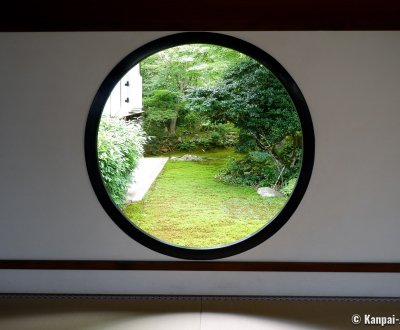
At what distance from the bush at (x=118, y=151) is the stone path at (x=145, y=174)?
2.18 ft

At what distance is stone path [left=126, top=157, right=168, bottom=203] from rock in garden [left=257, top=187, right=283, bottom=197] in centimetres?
209

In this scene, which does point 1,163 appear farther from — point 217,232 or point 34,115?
point 217,232

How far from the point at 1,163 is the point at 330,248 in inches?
99.5

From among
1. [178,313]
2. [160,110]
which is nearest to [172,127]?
[160,110]

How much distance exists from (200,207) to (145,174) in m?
1.32

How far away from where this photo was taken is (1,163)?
2.97m

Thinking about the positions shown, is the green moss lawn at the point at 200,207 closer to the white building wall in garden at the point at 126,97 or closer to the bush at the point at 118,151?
the bush at the point at 118,151

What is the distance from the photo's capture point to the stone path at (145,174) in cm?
803
